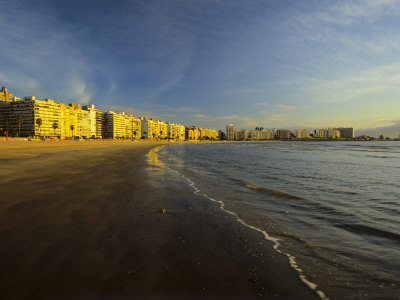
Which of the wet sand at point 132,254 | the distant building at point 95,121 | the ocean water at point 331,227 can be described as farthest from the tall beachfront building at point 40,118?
the ocean water at point 331,227

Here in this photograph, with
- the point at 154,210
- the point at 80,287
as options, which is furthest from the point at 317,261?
the point at 154,210

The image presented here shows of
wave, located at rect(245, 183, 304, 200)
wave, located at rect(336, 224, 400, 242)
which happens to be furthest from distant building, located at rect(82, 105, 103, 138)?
wave, located at rect(336, 224, 400, 242)

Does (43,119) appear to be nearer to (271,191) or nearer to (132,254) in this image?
(271,191)

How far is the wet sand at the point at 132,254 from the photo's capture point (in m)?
2.75

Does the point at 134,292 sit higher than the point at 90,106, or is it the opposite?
the point at 90,106

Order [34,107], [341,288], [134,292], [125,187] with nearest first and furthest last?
[134,292] < [341,288] < [125,187] < [34,107]

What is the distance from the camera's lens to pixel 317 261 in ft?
12.1

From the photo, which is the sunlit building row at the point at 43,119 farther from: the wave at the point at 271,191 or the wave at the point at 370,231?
the wave at the point at 370,231

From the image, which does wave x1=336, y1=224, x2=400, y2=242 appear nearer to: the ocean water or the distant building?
the ocean water

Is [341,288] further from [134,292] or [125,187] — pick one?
[125,187]

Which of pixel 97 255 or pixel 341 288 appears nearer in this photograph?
pixel 341 288

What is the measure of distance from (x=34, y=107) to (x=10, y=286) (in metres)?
149

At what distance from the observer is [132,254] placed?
3.64m

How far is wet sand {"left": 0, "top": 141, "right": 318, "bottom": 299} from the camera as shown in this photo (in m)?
2.75
